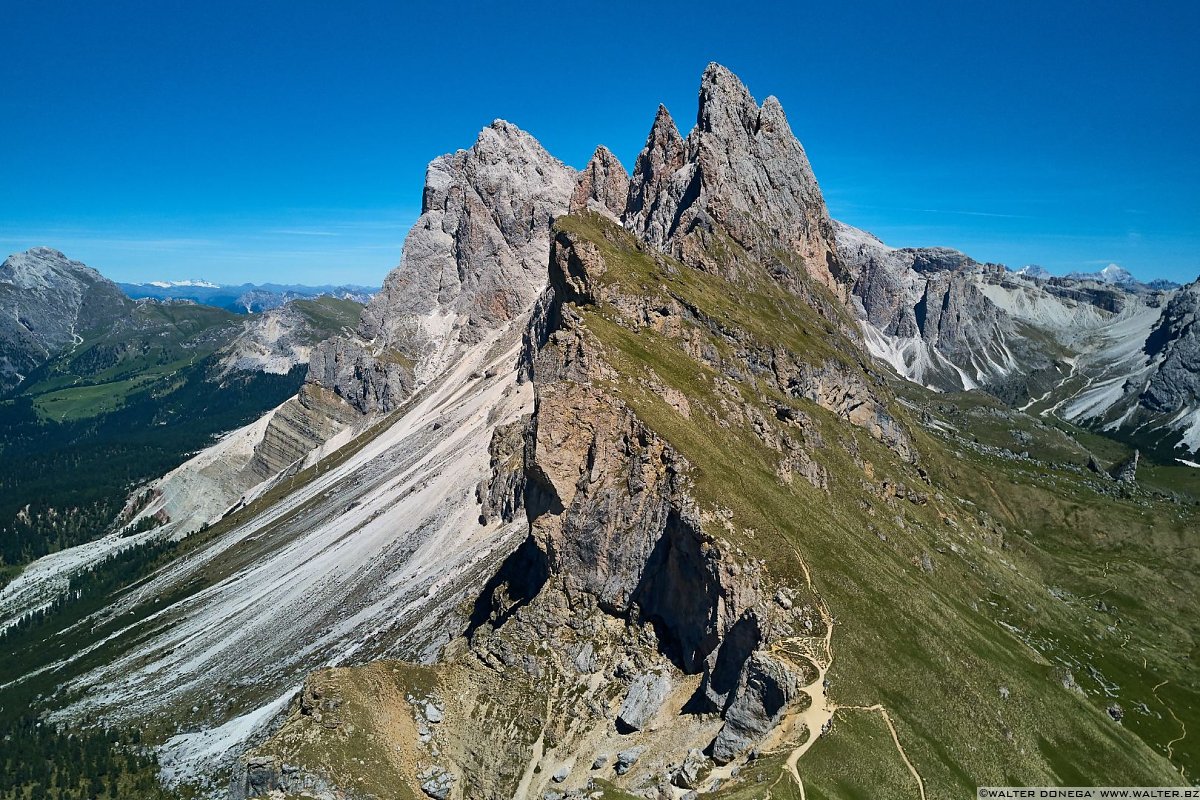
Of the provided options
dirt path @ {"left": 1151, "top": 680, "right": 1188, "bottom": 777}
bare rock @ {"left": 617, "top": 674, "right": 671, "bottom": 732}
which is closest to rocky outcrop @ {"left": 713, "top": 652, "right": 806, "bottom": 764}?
bare rock @ {"left": 617, "top": 674, "right": 671, "bottom": 732}

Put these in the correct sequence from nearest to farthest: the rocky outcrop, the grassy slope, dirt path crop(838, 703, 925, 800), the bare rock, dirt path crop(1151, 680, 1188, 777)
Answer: dirt path crop(838, 703, 925, 800), the rocky outcrop, the grassy slope, the bare rock, dirt path crop(1151, 680, 1188, 777)

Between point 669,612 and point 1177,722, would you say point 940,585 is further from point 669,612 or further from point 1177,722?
point 669,612

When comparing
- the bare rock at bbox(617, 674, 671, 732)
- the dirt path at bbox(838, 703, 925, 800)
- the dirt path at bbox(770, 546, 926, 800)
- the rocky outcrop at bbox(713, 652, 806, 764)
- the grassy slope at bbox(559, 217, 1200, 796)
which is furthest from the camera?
the bare rock at bbox(617, 674, 671, 732)

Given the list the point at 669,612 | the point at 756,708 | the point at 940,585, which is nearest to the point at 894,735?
the point at 756,708

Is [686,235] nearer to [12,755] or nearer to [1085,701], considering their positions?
[1085,701]

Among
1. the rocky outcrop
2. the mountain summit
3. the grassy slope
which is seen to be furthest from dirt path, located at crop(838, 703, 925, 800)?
the rocky outcrop

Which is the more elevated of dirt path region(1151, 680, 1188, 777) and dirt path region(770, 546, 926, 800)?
dirt path region(770, 546, 926, 800)

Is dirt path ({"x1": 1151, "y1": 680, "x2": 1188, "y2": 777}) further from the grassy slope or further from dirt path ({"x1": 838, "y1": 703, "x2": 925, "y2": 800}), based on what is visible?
dirt path ({"x1": 838, "y1": 703, "x2": 925, "y2": 800})

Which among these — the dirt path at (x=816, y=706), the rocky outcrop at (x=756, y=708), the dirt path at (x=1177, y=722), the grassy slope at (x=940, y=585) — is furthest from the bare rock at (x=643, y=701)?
the dirt path at (x=1177, y=722)

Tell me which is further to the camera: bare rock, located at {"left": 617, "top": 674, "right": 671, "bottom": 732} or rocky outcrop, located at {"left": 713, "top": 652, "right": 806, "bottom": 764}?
bare rock, located at {"left": 617, "top": 674, "right": 671, "bottom": 732}
